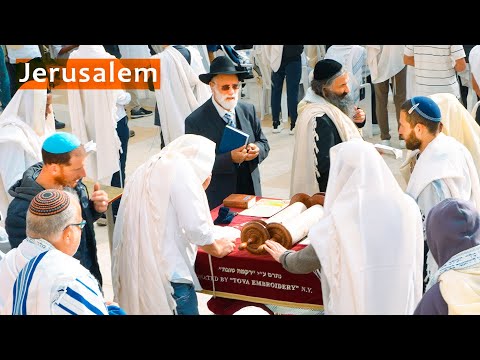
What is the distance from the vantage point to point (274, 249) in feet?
14.9

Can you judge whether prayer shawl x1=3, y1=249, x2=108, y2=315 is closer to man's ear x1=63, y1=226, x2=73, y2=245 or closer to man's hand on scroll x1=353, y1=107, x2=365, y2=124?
man's ear x1=63, y1=226, x2=73, y2=245

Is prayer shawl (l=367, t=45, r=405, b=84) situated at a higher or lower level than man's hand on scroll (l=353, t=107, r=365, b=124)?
higher

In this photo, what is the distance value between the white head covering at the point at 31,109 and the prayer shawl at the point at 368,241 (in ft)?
9.76

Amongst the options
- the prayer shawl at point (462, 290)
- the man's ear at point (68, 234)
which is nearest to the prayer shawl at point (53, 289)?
the man's ear at point (68, 234)

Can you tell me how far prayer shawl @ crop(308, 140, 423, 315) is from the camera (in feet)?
13.3

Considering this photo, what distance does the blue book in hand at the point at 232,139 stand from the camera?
5.92 metres

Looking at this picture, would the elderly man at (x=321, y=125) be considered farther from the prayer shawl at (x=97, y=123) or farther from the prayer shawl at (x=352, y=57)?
the prayer shawl at (x=352, y=57)

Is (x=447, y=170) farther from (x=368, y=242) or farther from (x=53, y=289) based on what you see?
(x=53, y=289)

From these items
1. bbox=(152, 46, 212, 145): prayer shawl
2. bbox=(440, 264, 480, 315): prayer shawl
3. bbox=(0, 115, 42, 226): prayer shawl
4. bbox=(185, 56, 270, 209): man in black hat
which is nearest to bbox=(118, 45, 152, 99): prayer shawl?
bbox=(152, 46, 212, 145): prayer shawl

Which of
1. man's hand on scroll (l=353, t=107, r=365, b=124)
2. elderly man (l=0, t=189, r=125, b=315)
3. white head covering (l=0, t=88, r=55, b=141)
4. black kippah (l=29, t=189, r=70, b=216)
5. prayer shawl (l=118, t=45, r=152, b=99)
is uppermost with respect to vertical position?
prayer shawl (l=118, t=45, r=152, b=99)

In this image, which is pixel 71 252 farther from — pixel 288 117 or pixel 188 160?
pixel 288 117

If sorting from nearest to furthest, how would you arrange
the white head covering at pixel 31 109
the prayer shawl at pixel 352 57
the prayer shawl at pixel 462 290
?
1. the prayer shawl at pixel 462 290
2. the white head covering at pixel 31 109
3. the prayer shawl at pixel 352 57

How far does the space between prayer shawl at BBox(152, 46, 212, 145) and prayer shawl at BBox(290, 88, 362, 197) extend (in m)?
2.52

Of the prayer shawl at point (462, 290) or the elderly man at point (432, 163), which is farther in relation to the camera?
the elderly man at point (432, 163)
